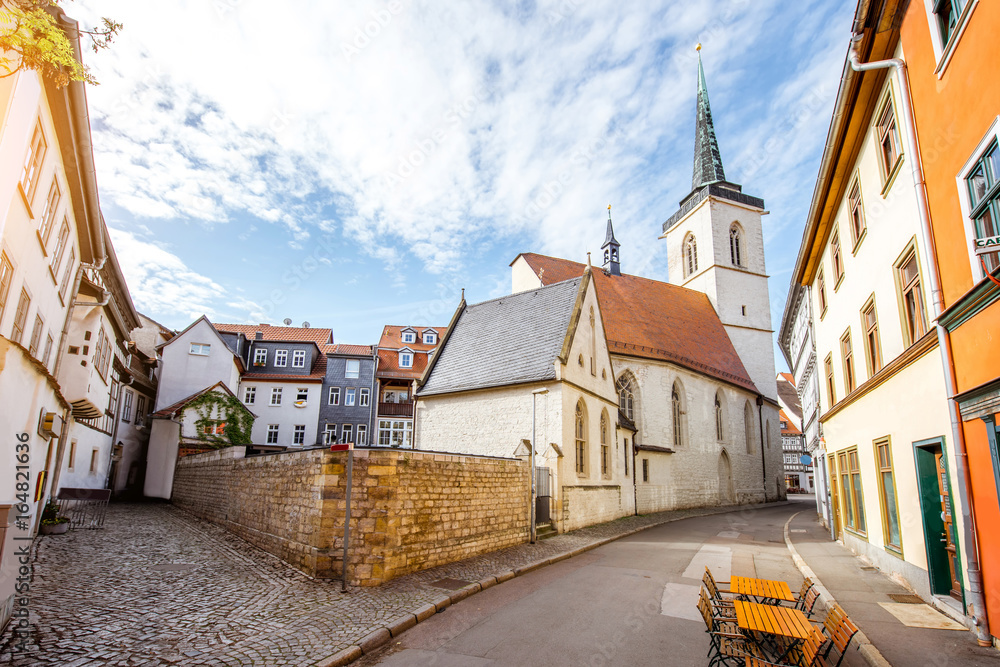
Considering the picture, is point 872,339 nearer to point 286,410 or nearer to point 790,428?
point 286,410

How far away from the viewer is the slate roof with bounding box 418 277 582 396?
1923cm

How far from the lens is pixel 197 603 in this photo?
26.7ft

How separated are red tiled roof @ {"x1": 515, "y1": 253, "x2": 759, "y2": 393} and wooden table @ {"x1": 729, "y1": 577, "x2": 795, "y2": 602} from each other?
2053 cm

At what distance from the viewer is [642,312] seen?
32281mm

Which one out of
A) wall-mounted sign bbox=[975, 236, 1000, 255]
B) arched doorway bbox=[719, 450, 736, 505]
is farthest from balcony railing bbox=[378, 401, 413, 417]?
wall-mounted sign bbox=[975, 236, 1000, 255]

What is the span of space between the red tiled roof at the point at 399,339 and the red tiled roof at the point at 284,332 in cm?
476

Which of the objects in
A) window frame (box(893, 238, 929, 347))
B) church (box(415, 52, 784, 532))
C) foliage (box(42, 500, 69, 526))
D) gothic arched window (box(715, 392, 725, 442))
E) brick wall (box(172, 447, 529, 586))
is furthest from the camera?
gothic arched window (box(715, 392, 725, 442))

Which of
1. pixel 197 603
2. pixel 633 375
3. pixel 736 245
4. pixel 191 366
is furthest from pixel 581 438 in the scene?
pixel 736 245

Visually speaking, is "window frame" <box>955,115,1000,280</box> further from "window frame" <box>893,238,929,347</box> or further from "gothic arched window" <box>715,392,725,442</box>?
"gothic arched window" <box>715,392,725,442</box>

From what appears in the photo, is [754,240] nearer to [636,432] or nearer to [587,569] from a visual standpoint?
[636,432]

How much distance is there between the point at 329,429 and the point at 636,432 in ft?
74.2

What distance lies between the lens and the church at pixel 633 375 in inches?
734

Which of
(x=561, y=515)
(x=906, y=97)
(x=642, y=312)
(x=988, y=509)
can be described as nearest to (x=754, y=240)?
(x=642, y=312)

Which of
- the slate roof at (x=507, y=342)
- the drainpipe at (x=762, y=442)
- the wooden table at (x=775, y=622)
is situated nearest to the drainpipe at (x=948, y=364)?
the wooden table at (x=775, y=622)
